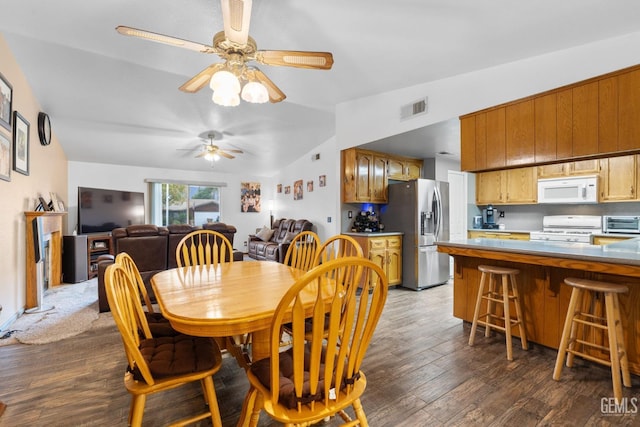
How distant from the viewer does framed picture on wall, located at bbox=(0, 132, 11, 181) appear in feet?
9.16

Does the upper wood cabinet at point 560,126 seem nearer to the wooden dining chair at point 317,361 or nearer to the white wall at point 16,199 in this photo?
the wooden dining chair at point 317,361

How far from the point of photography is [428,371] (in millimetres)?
2113

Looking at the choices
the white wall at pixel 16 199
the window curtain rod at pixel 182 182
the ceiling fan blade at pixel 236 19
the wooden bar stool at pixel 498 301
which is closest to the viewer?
the ceiling fan blade at pixel 236 19

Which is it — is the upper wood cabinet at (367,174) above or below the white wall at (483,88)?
below

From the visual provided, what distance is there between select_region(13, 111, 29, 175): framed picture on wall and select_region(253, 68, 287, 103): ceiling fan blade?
9.67 ft

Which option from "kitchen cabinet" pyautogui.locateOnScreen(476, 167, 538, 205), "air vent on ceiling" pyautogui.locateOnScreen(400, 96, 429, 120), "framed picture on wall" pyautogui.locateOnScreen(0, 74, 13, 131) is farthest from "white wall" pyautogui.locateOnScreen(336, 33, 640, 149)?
"framed picture on wall" pyautogui.locateOnScreen(0, 74, 13, 131)

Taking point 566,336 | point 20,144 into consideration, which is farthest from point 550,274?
point 20,144

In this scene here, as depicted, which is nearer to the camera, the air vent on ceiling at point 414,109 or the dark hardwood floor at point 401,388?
Result: the dark hardwood floor at point 401,388

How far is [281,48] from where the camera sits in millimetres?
2787

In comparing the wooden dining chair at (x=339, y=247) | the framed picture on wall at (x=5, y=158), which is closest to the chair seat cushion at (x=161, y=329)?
the wooden dining chair at (x=339, y=247)

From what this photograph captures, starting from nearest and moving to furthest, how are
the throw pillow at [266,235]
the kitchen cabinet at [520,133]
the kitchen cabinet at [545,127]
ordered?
the kitchen cabinet at [545,127] → the kitchen cabinet at [520,133] → the throw pillow at [266,235]

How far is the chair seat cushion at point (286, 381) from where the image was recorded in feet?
3.41

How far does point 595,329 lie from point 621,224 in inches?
95.6

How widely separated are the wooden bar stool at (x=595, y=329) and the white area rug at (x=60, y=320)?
13.2 feet
